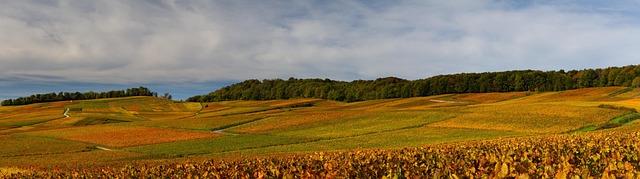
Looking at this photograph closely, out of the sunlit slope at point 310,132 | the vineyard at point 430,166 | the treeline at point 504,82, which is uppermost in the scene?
the treeline at point 504,82

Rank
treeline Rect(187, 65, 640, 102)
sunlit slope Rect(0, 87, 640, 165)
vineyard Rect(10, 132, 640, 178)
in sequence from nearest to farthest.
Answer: vineyard Rect(10, 132, 640, 178)
sunlit slope Rect(0, 87, 640, 165)
treeline Rect(187, 65, 640, 102)

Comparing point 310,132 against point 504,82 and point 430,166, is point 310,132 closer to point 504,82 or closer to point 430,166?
point 430,166

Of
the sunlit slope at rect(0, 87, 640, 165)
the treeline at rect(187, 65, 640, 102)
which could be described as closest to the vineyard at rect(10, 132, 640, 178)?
the sunlit slope at rect(0, 87, 640, 165)

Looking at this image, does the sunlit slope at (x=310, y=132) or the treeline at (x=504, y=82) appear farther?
the treeline at (x=504, y=82)

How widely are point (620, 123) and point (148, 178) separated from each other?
50.6m

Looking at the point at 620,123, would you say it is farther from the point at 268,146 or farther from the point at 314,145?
the point at 268,146

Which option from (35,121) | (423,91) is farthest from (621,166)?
(423,91)

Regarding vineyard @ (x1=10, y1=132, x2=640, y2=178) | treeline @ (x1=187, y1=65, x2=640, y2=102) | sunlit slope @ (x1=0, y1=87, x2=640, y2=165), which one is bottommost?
sunlit slope @ (x1=0, y1=87, x2=640, y2=165)

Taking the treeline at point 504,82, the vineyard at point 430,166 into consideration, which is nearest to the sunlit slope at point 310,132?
the vineyard at point 430,166

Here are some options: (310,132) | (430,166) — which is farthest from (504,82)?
(430,166)

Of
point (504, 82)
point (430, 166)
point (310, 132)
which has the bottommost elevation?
point (310, 132)

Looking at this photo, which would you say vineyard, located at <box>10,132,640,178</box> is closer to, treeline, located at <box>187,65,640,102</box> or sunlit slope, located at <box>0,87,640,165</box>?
sunlit slope, located at <box>0,87,640,165</box>

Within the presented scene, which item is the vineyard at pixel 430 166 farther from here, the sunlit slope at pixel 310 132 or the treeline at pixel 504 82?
the treeline at pixel 504 82

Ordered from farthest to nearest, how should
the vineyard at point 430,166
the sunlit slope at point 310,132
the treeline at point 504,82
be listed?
1. the treeline at point 504,82
2. the sunlit slope at point 310,132
3. the vineyard at point 430,166
